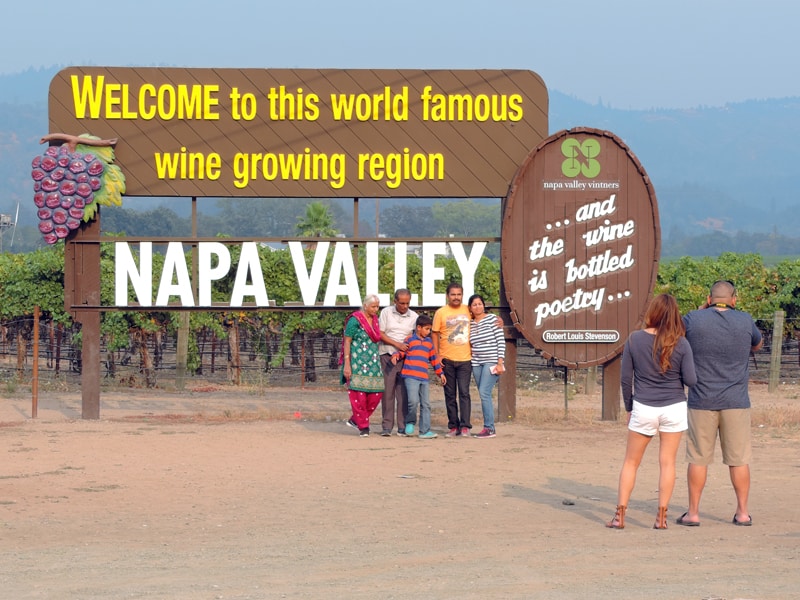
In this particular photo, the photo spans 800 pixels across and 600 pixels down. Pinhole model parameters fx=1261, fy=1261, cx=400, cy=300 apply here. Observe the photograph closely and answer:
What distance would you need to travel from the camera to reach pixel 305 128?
15.0 m

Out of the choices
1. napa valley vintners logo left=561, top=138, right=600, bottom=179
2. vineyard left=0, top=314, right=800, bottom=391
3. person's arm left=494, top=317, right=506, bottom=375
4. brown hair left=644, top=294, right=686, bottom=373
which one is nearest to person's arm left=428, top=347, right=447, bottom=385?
person's arm left=494, top=317, right=506, bottom=375

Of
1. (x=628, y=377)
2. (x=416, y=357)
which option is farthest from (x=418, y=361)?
(x=628, y=377)

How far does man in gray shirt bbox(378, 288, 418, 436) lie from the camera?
524 inches

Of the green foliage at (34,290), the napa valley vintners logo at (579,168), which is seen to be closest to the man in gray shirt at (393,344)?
the napa valley vintners logo at (579,168)

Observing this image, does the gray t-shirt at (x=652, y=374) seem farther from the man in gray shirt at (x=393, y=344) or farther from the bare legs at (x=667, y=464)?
the man in gray shirt at (x=393, y=344)

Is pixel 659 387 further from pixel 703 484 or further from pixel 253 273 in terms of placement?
pixel 253 273

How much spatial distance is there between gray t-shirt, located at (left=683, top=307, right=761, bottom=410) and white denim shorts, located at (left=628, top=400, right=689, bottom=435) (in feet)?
0.71

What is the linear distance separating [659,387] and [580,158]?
22.9ft

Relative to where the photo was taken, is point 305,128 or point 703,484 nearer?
point 703,484

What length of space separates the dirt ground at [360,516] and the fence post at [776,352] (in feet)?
19.1

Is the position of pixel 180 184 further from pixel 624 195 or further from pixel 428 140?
pixel 624 195

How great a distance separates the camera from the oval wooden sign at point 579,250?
14891mm

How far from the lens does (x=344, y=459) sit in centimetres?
1198

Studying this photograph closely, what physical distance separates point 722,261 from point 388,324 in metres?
16.2
